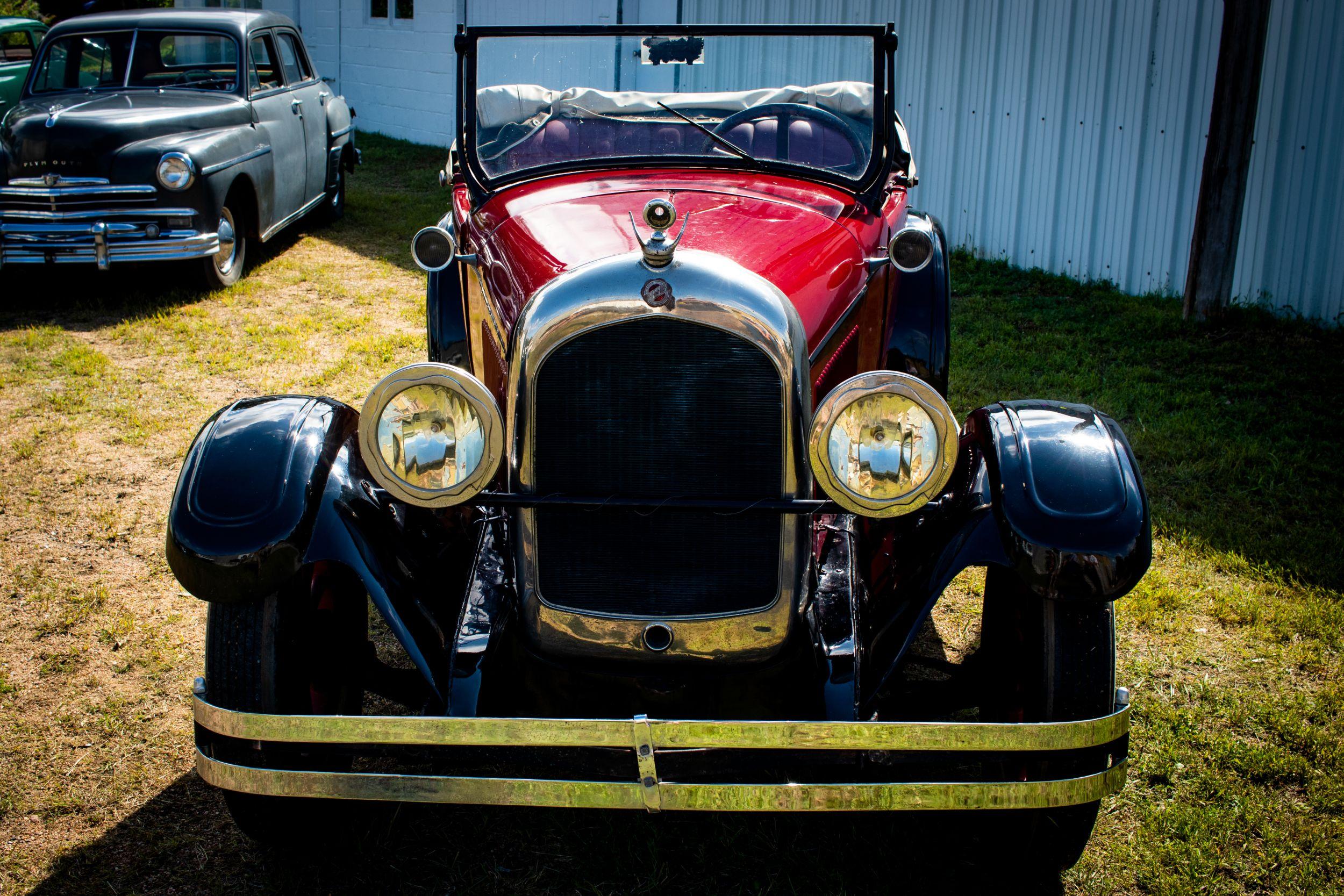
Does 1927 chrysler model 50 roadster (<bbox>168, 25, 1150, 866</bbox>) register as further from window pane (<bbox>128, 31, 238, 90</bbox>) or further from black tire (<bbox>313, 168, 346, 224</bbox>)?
black tire (<bbox>313, 168, 346, 224</bbox>)

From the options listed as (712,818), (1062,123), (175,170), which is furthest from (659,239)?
(1062,123)

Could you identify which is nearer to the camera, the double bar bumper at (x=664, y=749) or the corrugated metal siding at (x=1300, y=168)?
the double bar bumper at (x=664, y=749)

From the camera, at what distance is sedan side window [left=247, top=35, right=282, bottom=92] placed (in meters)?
7.45

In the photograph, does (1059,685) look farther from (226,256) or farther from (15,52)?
(15,52)

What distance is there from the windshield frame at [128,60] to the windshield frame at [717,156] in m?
4.76

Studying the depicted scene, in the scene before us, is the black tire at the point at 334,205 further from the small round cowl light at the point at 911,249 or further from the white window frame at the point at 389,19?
the small round cowl light at the point at 911,249

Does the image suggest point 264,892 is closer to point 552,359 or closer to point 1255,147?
point 552,359

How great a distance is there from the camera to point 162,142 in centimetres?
655

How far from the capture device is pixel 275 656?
2158mm

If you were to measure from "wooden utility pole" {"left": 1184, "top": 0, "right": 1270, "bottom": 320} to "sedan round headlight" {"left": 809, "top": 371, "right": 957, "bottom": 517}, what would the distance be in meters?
5.15

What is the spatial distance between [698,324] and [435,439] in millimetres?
569

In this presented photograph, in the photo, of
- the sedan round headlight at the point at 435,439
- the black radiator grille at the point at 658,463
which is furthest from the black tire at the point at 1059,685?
the sedan round headlight at the point at 435,439

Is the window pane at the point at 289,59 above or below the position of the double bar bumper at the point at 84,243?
above

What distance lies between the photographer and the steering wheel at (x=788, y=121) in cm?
325
